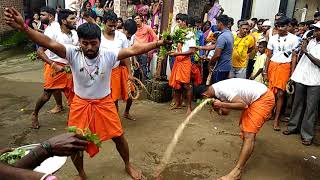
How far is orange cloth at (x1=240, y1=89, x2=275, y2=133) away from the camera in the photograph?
426 cm

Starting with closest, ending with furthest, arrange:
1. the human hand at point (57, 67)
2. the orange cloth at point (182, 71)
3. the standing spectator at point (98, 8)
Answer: the human hand at point (57, 67) < the orange cloth at point (182, 71) < the standing spectator at point (98, 8)

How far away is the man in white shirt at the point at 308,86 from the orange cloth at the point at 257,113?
5.18ft

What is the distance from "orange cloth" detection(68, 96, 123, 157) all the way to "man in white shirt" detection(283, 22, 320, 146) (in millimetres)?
3439

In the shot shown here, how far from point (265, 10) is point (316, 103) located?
674 cm

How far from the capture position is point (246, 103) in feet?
14.1

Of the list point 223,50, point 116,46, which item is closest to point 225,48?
point 223,50

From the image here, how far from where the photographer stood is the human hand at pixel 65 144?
6.55ft

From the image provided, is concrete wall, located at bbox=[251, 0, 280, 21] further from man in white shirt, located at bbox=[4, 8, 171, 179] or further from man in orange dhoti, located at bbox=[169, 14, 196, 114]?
man in white shirt, located at bbox=[4, 8, 171, 179]

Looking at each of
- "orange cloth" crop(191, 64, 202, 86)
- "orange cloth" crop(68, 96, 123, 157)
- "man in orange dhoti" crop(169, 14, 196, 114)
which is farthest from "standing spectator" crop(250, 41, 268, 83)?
"orange cloth" crop(68, 96, 123, 157)

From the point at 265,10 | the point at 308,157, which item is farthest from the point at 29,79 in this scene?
the point at 265,10

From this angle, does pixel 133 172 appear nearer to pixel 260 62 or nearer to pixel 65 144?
pixel 65 144

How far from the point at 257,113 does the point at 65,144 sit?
9.51ft

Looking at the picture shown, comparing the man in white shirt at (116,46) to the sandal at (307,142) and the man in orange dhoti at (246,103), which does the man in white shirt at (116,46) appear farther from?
the sandal at (307,142)

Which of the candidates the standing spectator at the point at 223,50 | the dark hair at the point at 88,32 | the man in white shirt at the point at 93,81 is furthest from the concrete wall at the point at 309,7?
the dark hair at the point at 88,32
